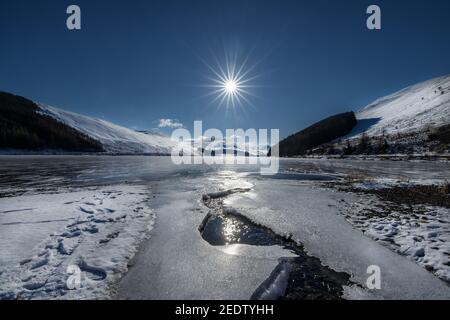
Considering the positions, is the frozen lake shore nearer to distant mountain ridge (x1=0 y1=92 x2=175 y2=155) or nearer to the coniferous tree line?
distant mountain ridge (x1=0 y1=92 x2=175 y2=155)

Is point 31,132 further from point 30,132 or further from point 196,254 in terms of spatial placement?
point 196,254

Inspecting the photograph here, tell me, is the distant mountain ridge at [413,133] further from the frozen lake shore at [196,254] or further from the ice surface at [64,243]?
the ice surface at [64,243]

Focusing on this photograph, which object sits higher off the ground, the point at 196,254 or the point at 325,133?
the point at 325,133

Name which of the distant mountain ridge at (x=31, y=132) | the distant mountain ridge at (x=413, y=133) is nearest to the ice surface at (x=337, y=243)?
the distant mountain ridge at (x=413, y=133)

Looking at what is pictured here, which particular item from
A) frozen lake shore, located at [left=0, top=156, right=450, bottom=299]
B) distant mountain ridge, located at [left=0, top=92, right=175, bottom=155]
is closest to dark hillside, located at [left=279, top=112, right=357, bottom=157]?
frozen lake shore, located at [left=0, top=156, right=450, bottom=299]

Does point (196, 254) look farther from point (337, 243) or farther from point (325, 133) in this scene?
point (325, 133)

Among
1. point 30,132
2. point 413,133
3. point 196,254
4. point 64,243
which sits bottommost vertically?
point 196,254

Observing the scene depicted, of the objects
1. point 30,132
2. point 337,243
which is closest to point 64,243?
point 337,243

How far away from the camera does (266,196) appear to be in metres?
12.0

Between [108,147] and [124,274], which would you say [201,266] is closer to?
[124,274]

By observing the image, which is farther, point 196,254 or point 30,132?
point 30,132

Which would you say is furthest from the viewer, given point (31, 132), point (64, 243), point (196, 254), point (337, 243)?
point (31, 132)

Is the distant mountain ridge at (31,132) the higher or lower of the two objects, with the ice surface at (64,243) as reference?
higher

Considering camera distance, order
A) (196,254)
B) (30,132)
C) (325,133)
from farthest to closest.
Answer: (325,133) → (30,132) → (196,254)
